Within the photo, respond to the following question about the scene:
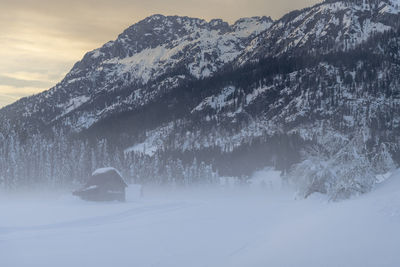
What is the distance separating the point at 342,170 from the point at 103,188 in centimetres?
3775

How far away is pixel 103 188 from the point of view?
62562 mm

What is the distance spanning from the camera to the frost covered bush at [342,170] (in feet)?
118

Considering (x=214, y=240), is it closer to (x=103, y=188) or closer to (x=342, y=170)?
(x=342, y=170)

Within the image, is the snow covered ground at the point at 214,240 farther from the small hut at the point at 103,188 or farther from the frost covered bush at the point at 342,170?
the small hut at the point at 103,188

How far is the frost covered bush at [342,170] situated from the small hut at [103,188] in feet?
94.8

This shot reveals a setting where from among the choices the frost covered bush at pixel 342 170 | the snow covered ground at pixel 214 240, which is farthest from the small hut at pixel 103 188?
the frost covered bush at pixel 342 170

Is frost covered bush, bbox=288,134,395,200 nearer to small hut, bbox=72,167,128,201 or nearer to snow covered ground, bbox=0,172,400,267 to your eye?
snow covered ground, bbox=0,172,400,267

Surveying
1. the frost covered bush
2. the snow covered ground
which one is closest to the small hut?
the snow covered ground

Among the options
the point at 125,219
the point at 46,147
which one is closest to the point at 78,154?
the point at 46,147

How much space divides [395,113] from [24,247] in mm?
202719

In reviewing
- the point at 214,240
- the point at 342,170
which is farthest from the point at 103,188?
the point at 214,240

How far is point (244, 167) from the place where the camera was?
17138 cm

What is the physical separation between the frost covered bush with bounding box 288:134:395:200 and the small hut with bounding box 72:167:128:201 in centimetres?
2890

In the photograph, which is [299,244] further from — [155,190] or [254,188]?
[254,188]
